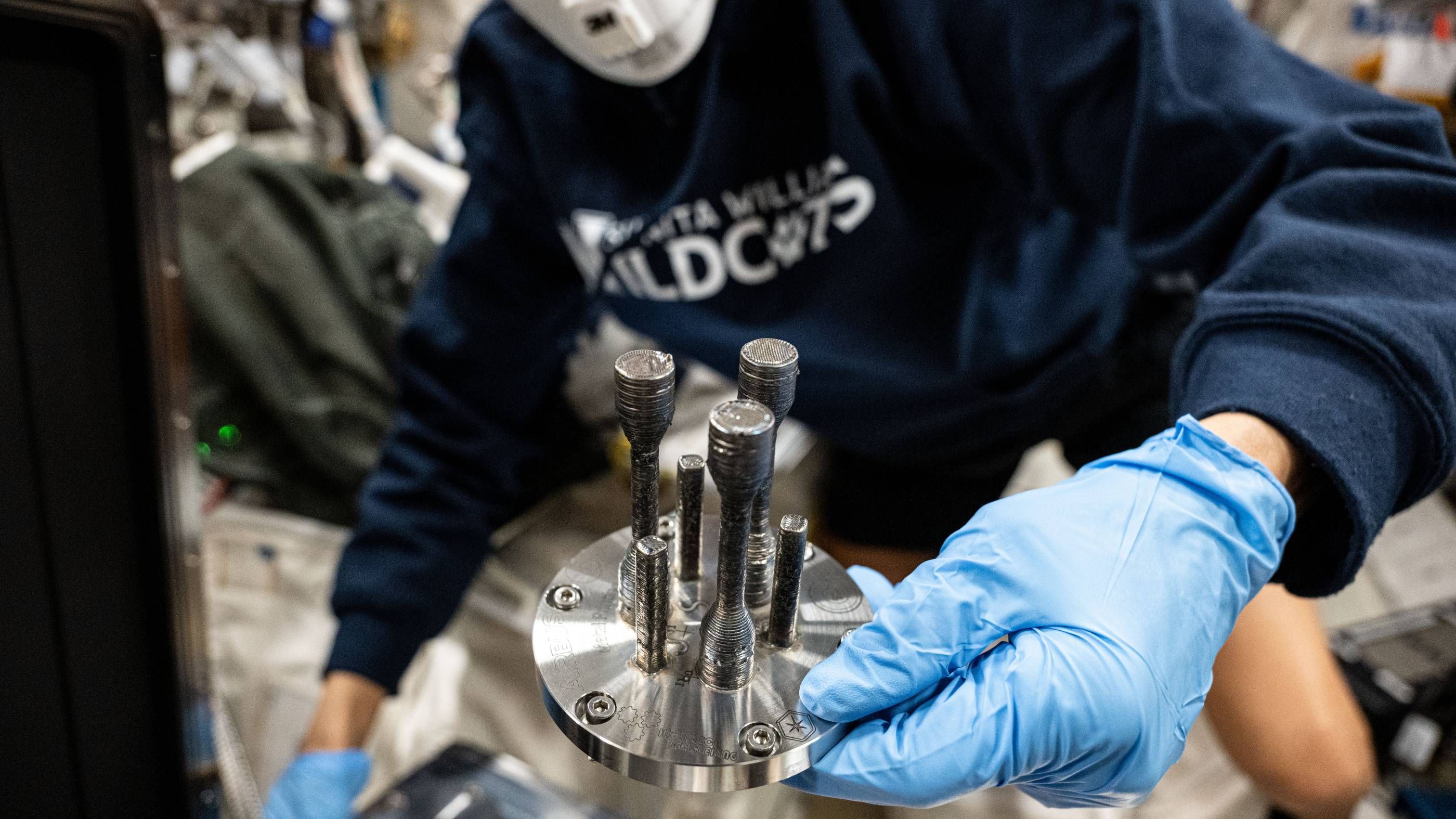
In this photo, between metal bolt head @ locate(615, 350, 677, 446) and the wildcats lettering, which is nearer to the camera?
metal bolt head @ locate(615, 350, 677, 446)

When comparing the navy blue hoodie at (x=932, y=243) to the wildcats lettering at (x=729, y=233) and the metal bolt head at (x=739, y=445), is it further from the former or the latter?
the metal bolt head at (x=739, y=445)

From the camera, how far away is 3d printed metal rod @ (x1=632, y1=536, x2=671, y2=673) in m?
0.28

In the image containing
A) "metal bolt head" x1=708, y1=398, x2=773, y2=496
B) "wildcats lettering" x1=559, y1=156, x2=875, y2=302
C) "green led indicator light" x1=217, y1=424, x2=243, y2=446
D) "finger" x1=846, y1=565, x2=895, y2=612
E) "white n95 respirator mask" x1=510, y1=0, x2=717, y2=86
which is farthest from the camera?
"green led indicator light" x1=217, y1=424, x2=243, y2=446

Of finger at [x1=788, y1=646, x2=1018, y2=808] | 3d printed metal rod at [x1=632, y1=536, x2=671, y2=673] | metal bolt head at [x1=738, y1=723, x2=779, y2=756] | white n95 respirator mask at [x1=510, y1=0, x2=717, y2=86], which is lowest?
finger at [x1=788, y1=646, x2=1018, y2=808]

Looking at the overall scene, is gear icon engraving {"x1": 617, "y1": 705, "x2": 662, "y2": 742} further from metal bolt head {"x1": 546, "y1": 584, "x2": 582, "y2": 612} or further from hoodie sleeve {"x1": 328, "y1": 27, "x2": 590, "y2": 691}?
hoodie sleeve {"x1": 328, "y1": 27, "x2": 590, "y2": 691}

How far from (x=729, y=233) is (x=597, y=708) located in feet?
1.74

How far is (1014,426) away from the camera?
0.85 metres

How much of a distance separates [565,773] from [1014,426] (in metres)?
0.53

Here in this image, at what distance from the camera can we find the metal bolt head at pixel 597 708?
297mm

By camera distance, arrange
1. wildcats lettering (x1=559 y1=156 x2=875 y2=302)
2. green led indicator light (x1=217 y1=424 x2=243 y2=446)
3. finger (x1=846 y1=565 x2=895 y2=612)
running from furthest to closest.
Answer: green led indicator light (x1=217 y1=424 x2=243 y2=446) < wildcats lettering (x1=559 y1=156 x2=875 y2=302) < finger (x1=846 y1=565 x2=895 y2=612)

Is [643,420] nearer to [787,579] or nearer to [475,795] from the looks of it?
[787,579]

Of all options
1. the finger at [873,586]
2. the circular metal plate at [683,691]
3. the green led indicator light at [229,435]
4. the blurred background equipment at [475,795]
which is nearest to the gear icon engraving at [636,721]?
the circular metal plate at [683,691]

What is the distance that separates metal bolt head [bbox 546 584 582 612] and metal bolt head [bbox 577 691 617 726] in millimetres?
40

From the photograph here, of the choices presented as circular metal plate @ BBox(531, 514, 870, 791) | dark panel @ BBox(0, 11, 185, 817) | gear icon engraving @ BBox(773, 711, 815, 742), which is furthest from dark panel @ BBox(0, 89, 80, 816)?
gear icon engraving @ BBox(773, 711, 815, 742)
